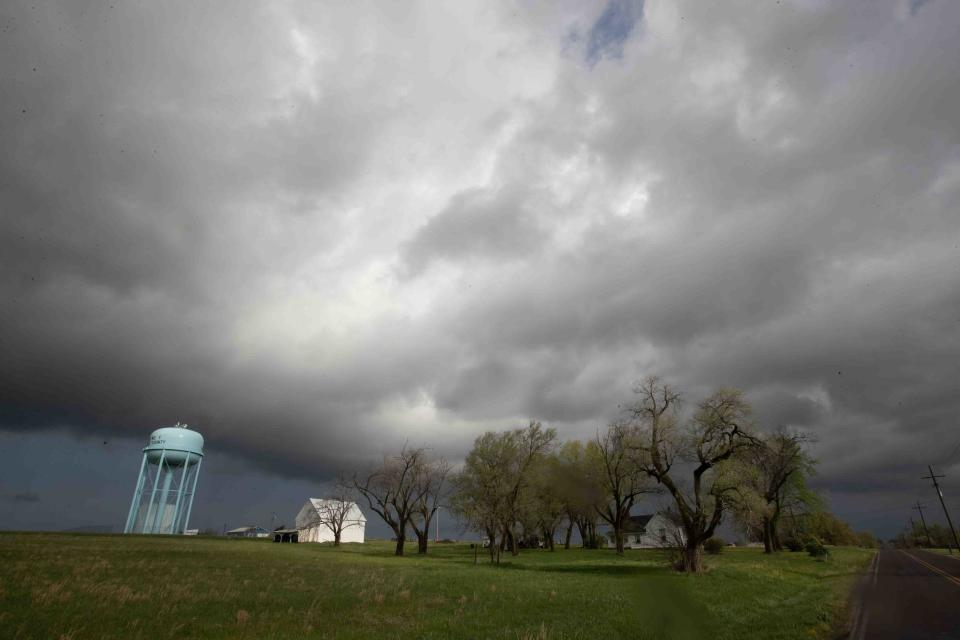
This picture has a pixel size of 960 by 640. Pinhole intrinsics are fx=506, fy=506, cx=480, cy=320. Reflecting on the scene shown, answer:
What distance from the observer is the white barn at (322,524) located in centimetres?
10294

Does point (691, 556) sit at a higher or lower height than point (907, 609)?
higher

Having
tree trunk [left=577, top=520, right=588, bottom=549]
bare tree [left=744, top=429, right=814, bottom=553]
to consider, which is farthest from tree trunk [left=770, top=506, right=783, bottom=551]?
tree trunk [left=577, top=520, right=588, bottom=549]

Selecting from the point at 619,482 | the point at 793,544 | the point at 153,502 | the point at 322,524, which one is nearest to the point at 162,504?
the point at 153,502

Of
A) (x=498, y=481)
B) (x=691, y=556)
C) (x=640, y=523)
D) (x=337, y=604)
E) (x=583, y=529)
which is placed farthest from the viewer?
(x=640, y=523)

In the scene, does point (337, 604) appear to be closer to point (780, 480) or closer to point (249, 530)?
point (780, 480)

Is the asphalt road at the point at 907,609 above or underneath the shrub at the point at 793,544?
underneath

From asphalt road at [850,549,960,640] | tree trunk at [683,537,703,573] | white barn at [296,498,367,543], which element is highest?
white barn at [296,498,367,543]

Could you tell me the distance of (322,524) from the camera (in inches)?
4097

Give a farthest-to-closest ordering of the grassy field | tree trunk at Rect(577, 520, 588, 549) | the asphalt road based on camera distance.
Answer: tree trunk at Rect(577, 520, 588, 549) → the asphalt road → the grassy field

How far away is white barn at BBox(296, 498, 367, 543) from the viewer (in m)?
103

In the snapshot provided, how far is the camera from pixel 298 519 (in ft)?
374

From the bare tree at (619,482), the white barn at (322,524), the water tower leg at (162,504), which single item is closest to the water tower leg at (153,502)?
the water tower leg at (162,504)

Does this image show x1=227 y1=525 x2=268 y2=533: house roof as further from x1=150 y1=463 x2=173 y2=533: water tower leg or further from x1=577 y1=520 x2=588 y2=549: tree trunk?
x1=577 y1=520 x2=588 y2=549: tree trunk

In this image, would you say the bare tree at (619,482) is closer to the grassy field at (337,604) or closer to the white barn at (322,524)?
the grassy field at (337,604)
